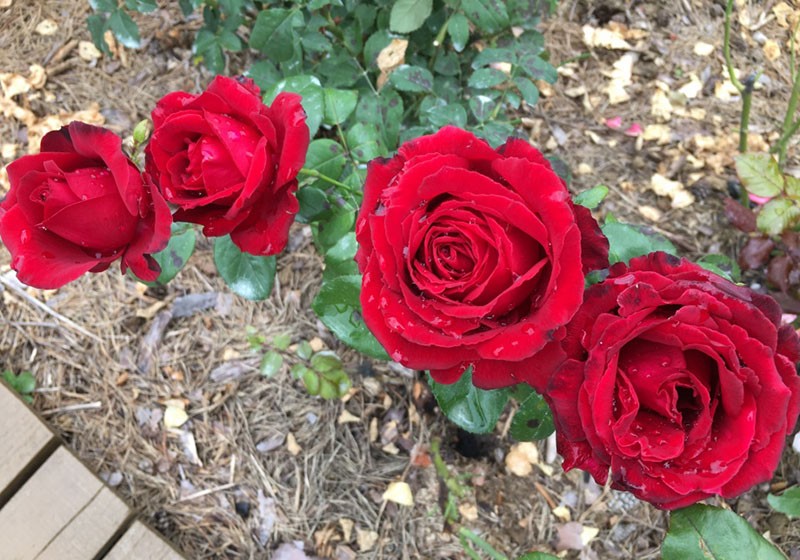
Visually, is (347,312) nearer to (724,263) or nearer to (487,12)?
(487,12)

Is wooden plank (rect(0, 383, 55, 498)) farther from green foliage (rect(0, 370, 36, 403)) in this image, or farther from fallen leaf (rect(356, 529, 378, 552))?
fallen leaf (rect(356, 529, 378, 552))

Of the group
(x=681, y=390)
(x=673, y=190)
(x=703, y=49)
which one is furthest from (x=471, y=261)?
(x=703, y=49)

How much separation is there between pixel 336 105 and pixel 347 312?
462 millimetres

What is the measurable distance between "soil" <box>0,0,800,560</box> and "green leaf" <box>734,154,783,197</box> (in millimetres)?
430

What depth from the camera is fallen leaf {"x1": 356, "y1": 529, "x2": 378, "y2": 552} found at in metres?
1.75

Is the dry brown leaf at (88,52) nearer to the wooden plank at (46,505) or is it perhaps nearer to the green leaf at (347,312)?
the wooden plank at (46,505)

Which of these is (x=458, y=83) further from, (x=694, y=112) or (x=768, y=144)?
(x=768, y=144)

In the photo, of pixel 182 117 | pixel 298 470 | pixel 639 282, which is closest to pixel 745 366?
pixel 639 282

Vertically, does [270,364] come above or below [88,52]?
below

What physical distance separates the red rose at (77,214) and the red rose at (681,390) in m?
0.59

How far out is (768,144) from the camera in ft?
7.45

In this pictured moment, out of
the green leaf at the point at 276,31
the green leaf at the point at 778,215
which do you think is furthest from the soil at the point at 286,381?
the green leaf at the point at 276,31

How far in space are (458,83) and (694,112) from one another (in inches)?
37.3

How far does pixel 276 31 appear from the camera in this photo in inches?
63.4
